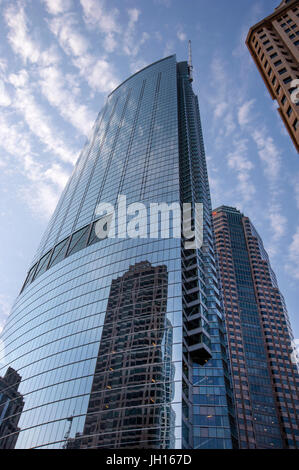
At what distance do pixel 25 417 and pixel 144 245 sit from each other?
132ft

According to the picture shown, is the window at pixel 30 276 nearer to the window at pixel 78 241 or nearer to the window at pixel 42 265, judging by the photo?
the window at pixel 42 265

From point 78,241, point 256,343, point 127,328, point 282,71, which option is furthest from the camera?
point 256,343

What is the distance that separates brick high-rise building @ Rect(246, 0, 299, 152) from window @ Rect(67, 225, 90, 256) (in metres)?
56.4

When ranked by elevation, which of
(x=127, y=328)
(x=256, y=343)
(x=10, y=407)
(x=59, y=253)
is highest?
(x=256, y=343)

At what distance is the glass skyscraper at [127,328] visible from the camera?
5188cm

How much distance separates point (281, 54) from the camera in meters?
59.0

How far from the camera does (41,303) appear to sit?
86.8 m

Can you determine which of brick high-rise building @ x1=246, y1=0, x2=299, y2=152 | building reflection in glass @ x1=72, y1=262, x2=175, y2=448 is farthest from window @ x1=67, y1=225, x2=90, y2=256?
brick high-rise building @ x1=246, y1=0, x2=299, y2=152

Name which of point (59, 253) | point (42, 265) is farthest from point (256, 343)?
point (42, 265)

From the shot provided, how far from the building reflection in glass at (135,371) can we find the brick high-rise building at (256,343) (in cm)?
7017

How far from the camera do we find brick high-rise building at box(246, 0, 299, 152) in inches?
2055

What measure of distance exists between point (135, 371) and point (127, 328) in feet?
29.6

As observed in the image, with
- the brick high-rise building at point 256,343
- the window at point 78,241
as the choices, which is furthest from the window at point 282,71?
the brick high-rise building at point 256,343

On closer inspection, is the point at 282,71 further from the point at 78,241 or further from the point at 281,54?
the point at 78,241
